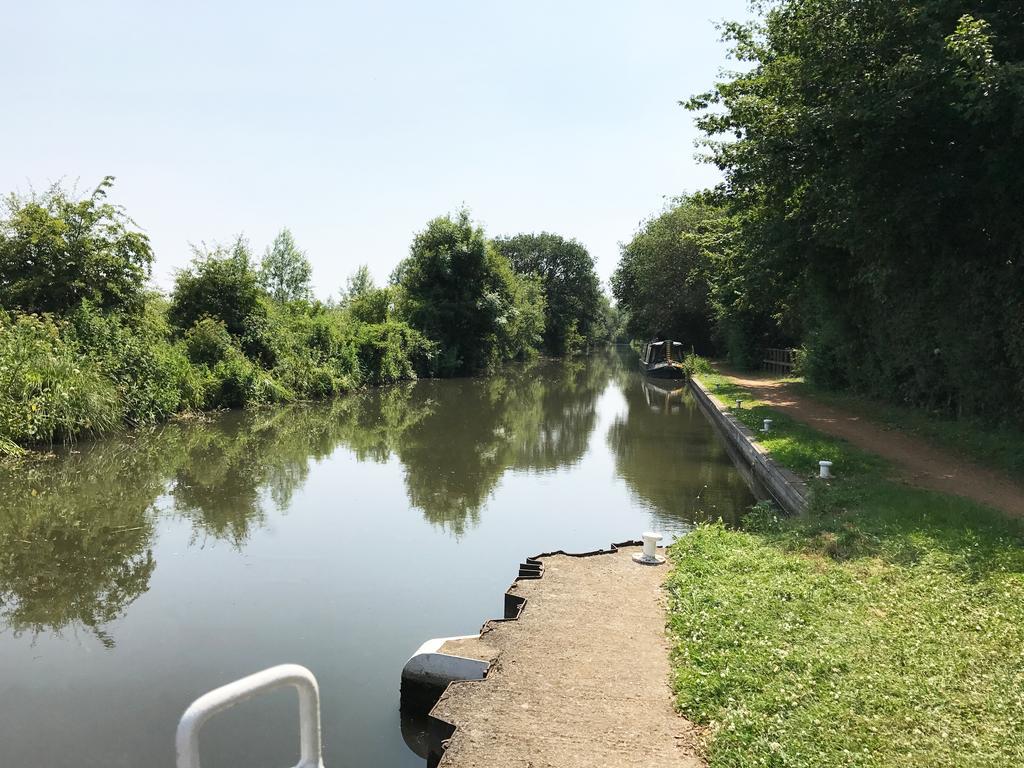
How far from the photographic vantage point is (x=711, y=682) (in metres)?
4.24

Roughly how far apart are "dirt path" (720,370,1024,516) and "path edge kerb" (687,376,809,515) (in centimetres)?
144

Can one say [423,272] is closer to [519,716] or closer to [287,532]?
[287,532]

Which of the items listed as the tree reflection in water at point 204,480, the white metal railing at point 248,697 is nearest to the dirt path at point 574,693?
the white metal railing at point 248,697

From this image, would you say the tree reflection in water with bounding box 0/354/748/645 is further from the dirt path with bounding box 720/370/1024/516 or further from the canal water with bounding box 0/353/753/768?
the dirt path with bounding box 720/370/1024/516

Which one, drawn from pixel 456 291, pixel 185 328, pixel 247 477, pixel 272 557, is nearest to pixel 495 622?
pixel 272 557

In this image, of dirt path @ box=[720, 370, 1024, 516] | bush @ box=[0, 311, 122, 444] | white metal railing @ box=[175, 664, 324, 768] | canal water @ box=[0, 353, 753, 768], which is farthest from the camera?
bush @ box=[0, 311, 122, 444]

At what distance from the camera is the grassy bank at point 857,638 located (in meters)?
3.62

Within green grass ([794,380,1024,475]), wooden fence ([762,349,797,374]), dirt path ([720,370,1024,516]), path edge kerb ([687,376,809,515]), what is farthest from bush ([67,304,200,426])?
wooden fence ([762,349,797,374])

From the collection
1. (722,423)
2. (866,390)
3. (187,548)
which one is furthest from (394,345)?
(187,548)

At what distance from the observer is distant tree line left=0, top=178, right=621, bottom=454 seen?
49.9 ft

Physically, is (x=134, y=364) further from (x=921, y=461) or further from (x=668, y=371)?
(x=668, y=371)

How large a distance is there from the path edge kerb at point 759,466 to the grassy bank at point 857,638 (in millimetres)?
1728

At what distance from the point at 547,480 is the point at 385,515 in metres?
3.70

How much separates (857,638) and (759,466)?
26.9ft
